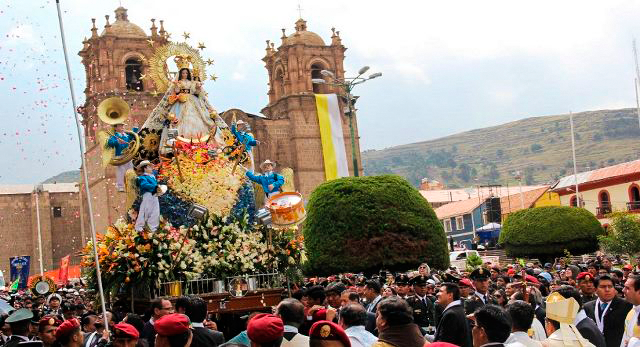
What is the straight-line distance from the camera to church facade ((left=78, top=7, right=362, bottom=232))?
2338 inches

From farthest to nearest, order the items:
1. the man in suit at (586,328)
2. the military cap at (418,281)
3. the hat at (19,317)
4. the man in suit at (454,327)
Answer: the military cap at (418,281) < the hat at (19,317) < the man in suit at (586,328) < the man in suit at (454,327)

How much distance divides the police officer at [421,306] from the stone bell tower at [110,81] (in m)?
48.2

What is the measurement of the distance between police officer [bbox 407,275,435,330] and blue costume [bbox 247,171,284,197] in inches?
137

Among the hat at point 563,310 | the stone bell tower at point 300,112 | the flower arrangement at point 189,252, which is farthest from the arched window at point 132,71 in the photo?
the hat at point 563,310

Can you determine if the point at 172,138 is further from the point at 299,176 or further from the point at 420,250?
the point at 299,176

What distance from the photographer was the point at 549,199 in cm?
6056

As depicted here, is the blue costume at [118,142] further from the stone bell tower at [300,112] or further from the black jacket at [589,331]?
the stone bell tower at [300,112]

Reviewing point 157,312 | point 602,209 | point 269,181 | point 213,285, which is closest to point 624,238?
point 602,209

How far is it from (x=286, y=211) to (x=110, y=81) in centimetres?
4828

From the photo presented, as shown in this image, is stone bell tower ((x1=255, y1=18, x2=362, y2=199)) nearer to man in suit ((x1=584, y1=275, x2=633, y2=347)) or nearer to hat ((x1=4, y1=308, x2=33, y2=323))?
man in suit ((x1=584, y1=275, x2=633, y2=347))

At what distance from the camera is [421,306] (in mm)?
10930

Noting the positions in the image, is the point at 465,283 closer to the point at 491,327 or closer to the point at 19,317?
the point at 491,327

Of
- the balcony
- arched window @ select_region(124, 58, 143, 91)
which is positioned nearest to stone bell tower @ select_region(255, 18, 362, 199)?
arched window @ select_region(124, 58, 143, 91)

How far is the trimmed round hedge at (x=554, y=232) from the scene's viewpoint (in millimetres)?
35406
